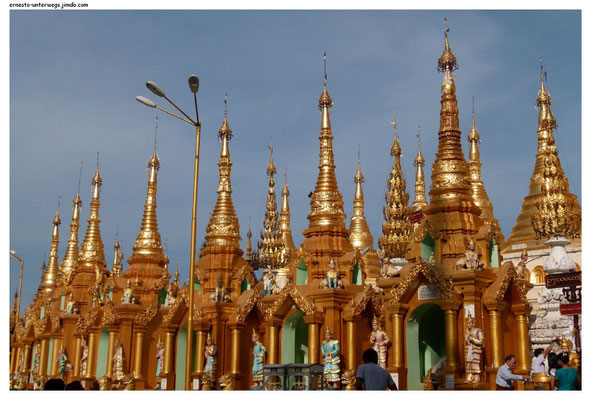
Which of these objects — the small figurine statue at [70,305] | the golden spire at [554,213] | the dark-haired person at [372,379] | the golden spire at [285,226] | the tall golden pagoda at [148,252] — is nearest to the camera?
the dark-haired person at [372,379]

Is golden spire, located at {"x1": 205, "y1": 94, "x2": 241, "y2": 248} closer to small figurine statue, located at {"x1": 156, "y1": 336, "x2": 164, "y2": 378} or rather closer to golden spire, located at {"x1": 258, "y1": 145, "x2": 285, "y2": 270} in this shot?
small figurine statue, located at {"x1": 156, "y1": 336, "x2": 164, "y2": 378}

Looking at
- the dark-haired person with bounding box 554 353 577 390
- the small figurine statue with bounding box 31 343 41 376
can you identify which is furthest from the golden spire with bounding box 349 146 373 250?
the dark-haired person with bounding box 554 353 577 390

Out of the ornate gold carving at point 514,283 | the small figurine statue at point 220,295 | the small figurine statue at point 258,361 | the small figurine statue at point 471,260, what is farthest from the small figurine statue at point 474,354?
the small figurine statue at point 220,295

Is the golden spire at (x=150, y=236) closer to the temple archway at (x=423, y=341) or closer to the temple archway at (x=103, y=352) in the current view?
the temple archway at (x=103, y=352)

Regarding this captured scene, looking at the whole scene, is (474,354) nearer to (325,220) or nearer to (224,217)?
(325,220)

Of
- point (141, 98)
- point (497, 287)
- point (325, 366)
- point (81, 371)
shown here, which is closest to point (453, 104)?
point (497, 287)

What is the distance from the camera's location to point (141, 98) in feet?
62.0

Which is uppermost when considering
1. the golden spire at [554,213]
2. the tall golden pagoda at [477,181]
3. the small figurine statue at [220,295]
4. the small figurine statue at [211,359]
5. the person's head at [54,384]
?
the tall golden pagoda at [477,181]

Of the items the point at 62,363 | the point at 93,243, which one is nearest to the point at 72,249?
the point at 93,243

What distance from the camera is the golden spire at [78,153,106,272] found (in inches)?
1754

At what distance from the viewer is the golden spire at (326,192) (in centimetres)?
2975

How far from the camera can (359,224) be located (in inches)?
1698

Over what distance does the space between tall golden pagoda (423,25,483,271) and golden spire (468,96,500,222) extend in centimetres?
1039

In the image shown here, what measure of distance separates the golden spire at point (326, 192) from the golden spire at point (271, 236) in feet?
62.9
